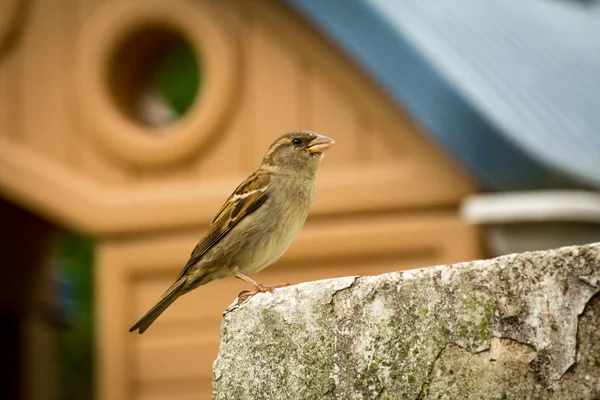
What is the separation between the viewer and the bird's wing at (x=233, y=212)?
4430 millimetres

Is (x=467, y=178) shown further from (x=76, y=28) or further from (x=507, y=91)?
(x=76, y=28)

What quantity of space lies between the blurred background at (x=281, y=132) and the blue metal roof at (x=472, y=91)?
13 mm

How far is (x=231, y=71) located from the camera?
25.2 feet

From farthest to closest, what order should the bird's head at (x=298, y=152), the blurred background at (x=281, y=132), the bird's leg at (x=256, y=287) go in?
the blurred background at (x=281, y=132) → the bird's head at (x=298, y=152) → the bird's leg at (x=256, y=287)

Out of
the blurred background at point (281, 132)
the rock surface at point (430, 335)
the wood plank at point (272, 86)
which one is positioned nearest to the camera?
the rock surface at point (430, 335)

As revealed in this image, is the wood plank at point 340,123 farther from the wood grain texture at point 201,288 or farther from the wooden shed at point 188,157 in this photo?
the wood grain texture at point 201,288

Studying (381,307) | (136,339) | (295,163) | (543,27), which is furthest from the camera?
(543,27)

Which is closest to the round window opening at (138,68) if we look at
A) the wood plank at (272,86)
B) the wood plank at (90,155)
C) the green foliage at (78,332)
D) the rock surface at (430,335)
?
the wood plank at (90,155)

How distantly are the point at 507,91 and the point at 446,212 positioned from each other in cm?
88

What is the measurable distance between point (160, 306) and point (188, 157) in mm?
3789

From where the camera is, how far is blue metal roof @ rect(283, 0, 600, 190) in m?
6.79

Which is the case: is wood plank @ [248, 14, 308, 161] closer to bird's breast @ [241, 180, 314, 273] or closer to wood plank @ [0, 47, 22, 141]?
wood plank @ [0, 47, 22, 141]

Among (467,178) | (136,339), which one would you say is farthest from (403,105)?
(136,339)

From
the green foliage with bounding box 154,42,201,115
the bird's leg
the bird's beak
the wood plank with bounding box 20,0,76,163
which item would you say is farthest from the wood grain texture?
the green foliage with bounding box 154,42,201,115
